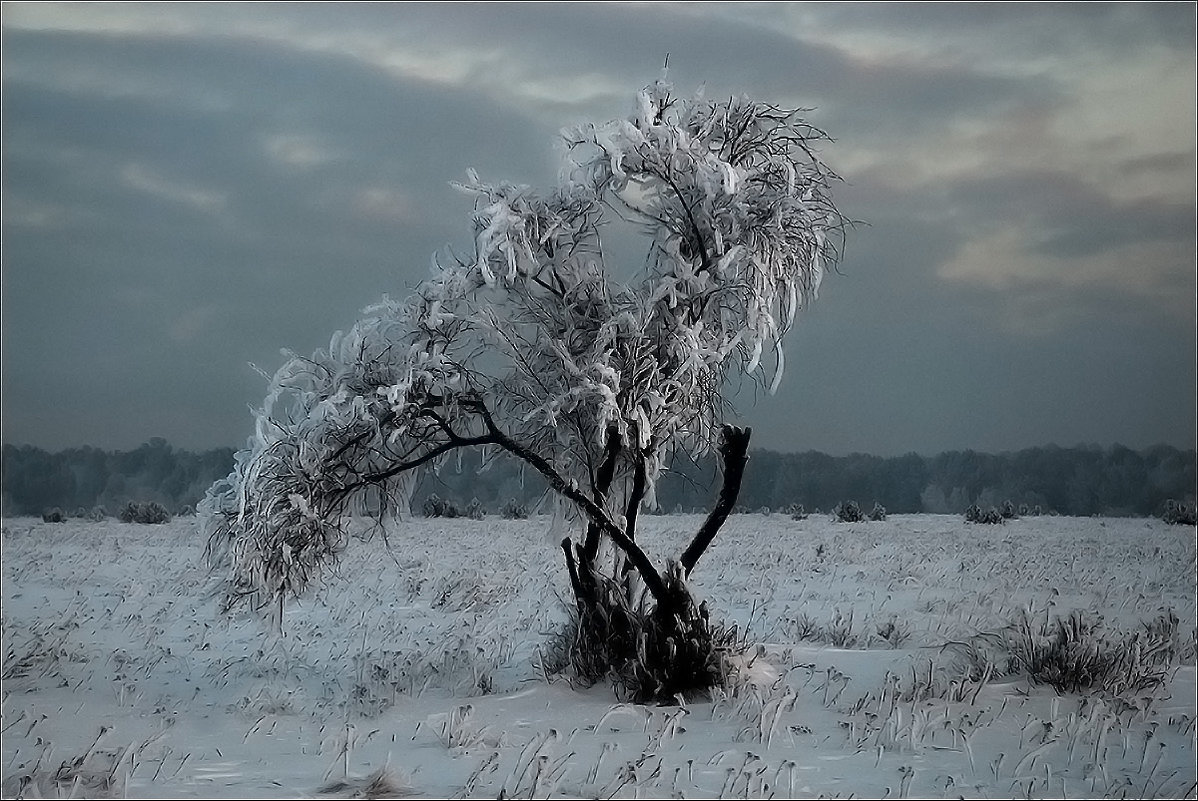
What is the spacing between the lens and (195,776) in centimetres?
668

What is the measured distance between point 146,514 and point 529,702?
3515 centimetres

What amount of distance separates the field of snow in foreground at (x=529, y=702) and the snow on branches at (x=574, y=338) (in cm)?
162

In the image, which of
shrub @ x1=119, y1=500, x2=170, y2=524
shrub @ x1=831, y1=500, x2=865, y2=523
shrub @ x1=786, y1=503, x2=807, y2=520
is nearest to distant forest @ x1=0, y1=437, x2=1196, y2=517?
shrub @ x1=786, y1=503, x2=807, y2=520

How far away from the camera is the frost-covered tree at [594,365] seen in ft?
29.7

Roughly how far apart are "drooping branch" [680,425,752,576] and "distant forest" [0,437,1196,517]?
50.5 meters

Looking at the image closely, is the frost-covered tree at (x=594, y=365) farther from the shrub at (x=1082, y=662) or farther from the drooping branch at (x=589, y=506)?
the shrub at (x=1082, y=662)

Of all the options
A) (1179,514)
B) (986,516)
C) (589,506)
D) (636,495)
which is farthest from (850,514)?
(589,506)

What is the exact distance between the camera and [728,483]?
9852mm

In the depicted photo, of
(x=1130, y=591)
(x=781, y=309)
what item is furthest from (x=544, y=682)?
(x=1130, y=591)

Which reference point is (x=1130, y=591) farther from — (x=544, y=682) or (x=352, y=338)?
(x=352, y=338)

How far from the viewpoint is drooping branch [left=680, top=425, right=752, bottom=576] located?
9.74 metres

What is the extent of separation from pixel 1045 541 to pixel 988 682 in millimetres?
19810

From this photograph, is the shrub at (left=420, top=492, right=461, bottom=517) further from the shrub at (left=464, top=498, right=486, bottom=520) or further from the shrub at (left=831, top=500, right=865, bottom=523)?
the shrub at (left=831, top=500, right=865, bottom=523)

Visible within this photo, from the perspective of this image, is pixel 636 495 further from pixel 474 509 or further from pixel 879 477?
pixel 879 477
